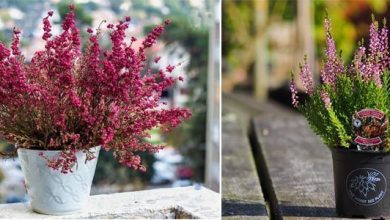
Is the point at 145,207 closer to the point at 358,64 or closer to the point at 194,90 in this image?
the point at 358,64

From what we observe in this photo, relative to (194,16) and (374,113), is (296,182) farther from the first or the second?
(194,16)

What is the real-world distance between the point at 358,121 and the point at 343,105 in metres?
0.07

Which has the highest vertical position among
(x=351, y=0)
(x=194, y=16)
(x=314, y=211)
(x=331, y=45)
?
(x=351, y=0)

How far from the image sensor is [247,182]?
2551 millimetres

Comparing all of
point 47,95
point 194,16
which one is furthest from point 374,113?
point 194,16

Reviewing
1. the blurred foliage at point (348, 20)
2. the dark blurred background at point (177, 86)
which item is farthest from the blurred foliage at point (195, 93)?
the blurred foliage at point (348, 20)

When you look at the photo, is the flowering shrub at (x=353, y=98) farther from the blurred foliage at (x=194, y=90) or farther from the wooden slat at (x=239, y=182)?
the blurred foliage at (x=194, y=90)

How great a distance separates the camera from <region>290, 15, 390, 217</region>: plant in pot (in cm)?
200

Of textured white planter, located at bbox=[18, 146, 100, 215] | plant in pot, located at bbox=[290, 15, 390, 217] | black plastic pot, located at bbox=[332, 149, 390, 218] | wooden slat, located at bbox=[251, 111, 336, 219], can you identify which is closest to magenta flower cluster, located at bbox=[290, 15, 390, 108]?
plant in pot, located at bbox=[290, 15, 390, 217]

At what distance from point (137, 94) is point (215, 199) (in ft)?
1.55

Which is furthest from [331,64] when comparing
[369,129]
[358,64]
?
[369,129]

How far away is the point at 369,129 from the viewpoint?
1998 millimetres

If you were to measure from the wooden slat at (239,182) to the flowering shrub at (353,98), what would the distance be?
0.29 metres

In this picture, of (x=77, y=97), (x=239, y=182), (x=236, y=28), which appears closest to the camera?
(x=77, y=97)
